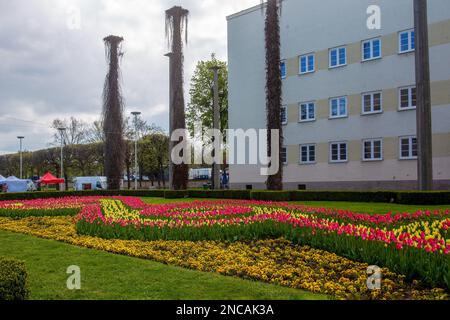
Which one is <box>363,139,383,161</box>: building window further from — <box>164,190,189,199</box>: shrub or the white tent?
the white tent

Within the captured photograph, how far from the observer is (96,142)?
65.8 m

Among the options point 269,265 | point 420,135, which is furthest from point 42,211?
point 420,135

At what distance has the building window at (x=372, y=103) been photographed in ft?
100

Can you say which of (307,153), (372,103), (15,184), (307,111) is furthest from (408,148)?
(15,184)

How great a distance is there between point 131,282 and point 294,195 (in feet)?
57.6

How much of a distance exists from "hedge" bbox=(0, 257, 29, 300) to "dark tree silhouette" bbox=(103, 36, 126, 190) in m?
32.1

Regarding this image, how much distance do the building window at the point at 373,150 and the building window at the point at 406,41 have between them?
6184mm

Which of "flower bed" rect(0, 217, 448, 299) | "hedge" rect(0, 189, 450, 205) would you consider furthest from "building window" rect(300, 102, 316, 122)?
"flower bed" rect(0, 217, 448, 299)

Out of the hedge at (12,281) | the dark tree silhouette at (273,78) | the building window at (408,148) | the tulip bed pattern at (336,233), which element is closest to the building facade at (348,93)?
the building window at (408,148)

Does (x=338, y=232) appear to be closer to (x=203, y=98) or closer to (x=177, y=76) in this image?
(x=177, y=76)

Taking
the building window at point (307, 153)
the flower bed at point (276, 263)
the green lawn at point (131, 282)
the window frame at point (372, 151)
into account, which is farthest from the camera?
the building window at point (307, 153)

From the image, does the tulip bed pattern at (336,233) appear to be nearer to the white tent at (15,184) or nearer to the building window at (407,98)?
the building window at (407,98)

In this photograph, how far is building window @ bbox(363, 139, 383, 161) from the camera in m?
30.3

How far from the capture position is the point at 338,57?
3275 cm
